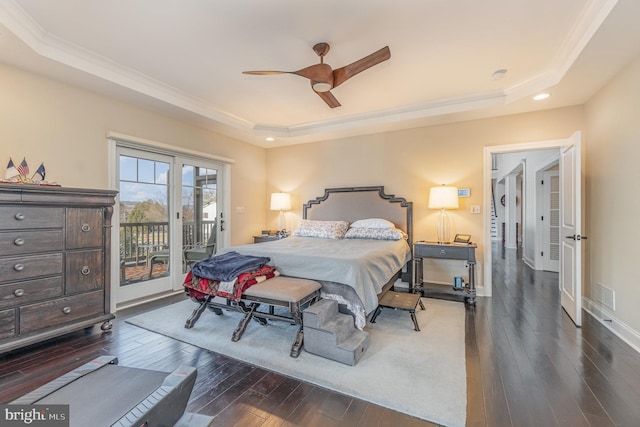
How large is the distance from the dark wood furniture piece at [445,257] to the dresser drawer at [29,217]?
399 cm

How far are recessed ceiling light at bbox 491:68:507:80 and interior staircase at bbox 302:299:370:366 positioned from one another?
3076mm

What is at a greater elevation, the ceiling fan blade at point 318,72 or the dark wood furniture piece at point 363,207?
the ceiling fan blade at point 318,72

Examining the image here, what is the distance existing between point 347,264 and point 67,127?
3316 millimetres

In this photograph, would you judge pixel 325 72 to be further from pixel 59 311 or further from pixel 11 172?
pixel 59 311

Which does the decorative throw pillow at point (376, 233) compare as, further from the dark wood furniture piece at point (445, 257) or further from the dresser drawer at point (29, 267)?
the dresser drawer at point (29, 267)

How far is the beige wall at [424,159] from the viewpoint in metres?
3.80

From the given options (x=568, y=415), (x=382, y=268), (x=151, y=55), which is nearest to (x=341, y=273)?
(x=382, y=268)

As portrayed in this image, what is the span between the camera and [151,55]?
277cm

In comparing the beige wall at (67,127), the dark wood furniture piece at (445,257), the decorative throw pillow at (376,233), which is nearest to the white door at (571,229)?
the dark wood furniture piece at (445,257)

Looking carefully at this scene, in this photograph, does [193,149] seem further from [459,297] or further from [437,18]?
[459,297]

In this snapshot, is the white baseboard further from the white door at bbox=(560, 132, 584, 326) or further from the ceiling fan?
the ceiling fan

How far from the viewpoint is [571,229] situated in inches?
119

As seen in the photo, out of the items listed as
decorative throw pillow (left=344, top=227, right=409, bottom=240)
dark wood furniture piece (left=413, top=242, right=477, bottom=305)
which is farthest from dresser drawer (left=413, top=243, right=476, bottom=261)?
decorative throw pillow (left=344, top=227, right=409, bottom=240)

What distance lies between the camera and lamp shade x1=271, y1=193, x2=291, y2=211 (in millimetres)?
5281
